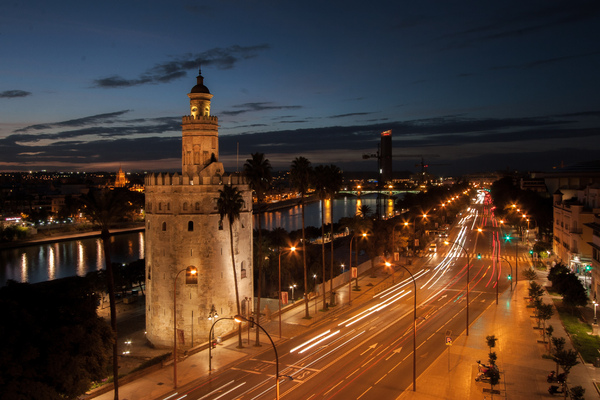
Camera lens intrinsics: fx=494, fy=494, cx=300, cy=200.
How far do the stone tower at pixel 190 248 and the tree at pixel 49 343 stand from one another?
34.5ft

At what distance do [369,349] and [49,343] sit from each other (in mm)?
18736

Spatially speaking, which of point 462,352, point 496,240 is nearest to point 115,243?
point 496,240

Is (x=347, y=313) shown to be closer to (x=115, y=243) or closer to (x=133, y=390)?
(x=133, y=390)

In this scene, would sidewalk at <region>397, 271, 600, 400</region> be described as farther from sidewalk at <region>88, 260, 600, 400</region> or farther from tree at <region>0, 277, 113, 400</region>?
tree at <region>0, 277, 113, 400</region>

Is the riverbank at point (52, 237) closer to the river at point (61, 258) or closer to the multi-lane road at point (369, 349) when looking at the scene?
the river at point (61, 258)

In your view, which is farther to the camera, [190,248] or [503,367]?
[190,248]

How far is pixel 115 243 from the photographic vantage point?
115 meters

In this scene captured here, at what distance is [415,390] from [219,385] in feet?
34.3

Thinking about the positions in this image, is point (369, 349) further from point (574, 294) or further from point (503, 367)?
point (574, 294)

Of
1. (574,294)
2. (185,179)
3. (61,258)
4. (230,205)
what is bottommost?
(61,258)

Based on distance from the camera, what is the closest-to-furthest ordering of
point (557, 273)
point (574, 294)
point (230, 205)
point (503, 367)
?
1. point (503, 367)
2. point (230, 205)
3. point (574, 294)
4. point (557, 273)

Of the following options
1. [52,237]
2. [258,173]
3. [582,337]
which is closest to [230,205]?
[258,173]

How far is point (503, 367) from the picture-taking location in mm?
28672

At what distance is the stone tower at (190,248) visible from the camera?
123 feet
